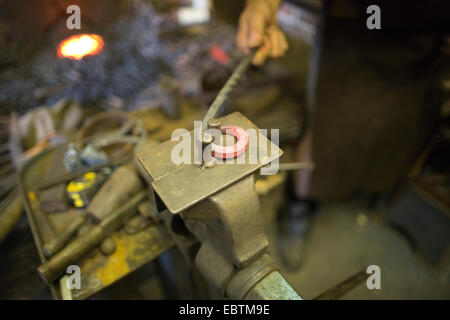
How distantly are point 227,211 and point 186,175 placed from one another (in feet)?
0.56

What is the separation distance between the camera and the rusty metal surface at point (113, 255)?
121cm

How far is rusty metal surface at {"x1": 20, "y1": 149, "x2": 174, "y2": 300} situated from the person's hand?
3.48 feet

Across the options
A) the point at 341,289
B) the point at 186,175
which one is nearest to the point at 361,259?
the point at 341,289

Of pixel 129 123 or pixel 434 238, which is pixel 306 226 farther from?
pixel 129 123

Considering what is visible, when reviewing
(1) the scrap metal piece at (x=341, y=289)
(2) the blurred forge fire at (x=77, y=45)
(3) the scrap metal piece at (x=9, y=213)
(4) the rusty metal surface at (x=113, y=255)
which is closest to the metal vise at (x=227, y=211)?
(1) the scrap metal piece at (x=341, y=289)

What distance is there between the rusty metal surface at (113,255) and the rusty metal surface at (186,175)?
1.82 ft

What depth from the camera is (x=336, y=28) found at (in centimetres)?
189

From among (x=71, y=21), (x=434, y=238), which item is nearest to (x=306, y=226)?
(x=434, y=238)

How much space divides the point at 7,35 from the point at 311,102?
205 centimetres

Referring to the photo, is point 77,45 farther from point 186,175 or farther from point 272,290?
point 272,290

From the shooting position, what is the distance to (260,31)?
1518 millimetres

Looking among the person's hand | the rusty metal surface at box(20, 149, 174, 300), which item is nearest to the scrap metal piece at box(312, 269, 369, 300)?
the rusty metal surface at box(20, 149, 174, 300)

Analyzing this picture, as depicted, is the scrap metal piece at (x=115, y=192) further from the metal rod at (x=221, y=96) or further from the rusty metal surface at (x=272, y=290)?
the rusty metal surface at (x=272, y=290)

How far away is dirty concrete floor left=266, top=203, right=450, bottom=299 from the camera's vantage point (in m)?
2.36
